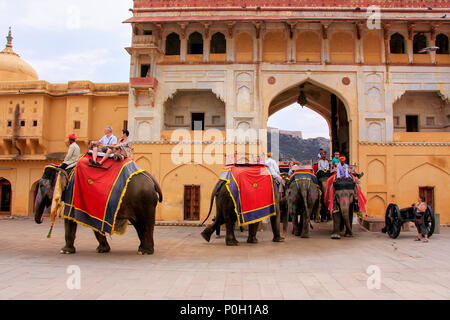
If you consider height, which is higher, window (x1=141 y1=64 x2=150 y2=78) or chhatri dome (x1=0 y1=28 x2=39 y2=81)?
chhatri dome (x1=0 y1=28 x2=39 y2=81)

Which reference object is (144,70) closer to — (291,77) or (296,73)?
(291,77)

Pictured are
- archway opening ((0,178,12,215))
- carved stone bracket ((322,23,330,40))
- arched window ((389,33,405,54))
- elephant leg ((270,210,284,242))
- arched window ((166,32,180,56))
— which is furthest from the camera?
archway opening ((0,178,12,215))

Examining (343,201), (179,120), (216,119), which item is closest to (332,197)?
(343,201)


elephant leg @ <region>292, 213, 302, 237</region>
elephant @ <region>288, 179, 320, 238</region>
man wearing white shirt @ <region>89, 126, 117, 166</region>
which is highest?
man wearing white shirt @ <region>89, 126, 117, 166</region>

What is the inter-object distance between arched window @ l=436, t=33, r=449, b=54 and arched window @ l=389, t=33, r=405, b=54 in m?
1.47

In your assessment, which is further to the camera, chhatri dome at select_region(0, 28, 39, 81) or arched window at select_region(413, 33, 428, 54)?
chhatri dome at select_region(0, 28, 39, 81)

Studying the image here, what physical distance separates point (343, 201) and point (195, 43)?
426 inches

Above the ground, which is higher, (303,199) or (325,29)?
(325,29)

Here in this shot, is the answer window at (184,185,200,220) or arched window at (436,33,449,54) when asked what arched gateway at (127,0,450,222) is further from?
arched window at (436,33,449,54)

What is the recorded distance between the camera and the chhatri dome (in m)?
20.5

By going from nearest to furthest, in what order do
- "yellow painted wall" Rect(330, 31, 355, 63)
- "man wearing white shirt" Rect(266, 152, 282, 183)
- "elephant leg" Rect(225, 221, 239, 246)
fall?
"elephant leg" Rect(225, 221, 239, 246), "man wearing white shirt" Rect(266, 152, 282, 183), "yellow painted wall" Rect(330, 31, 355, 63)

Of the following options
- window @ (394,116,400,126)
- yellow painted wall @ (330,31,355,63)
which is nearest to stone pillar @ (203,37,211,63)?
yellow painted wall @ (330,31,355,63)

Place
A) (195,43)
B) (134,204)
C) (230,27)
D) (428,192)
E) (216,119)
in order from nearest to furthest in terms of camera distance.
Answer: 1. (134,204)
2. (428,192)
3. (230,27)
4. (216,119)
5. (195,43)

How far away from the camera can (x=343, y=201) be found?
31.7 ft
